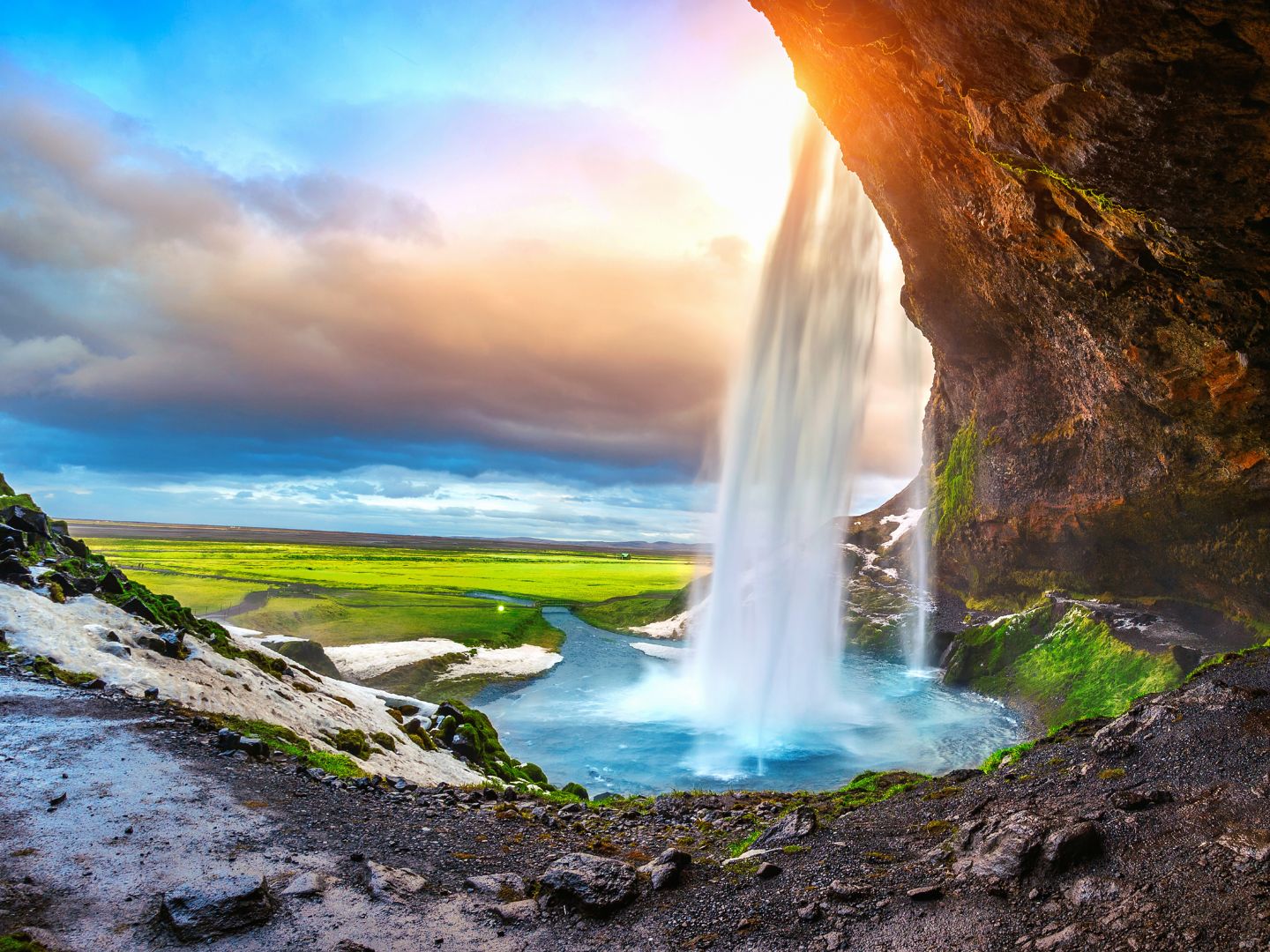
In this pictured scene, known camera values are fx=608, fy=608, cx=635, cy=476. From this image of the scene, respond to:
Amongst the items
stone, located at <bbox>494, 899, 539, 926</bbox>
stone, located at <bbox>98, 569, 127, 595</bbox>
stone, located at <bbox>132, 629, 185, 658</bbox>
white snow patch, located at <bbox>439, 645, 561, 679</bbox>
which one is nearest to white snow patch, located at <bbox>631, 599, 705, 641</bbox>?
white snow patch, located at <bbox>439, 645, 561, 679</bbox>

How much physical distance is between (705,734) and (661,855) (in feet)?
72.4

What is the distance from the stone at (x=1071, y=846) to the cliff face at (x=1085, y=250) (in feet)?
39.2

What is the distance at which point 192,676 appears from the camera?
1895cm

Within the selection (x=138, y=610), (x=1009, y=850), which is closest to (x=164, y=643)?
(x=138, y=610)

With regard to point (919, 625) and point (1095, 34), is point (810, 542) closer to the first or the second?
point (919, 625)

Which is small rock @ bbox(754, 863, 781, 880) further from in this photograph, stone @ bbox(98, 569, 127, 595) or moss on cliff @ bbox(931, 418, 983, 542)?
moss on cliff @ bbox(931, 418, 983, 542)

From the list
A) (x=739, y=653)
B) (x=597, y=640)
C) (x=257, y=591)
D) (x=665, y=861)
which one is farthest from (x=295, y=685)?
(x=257, y=591)

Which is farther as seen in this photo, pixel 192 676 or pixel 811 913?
pixel 192 676

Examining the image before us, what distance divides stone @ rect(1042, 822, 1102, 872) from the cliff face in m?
11.9

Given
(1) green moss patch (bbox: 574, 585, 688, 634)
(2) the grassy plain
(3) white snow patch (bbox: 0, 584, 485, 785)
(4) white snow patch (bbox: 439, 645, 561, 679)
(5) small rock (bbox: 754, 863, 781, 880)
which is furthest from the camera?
(2) the grassy plain

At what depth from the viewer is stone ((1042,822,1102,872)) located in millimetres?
8008

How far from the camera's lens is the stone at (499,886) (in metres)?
9.24

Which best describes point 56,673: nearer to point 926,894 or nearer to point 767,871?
point 767,871

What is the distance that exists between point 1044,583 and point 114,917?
52386 millimetres
